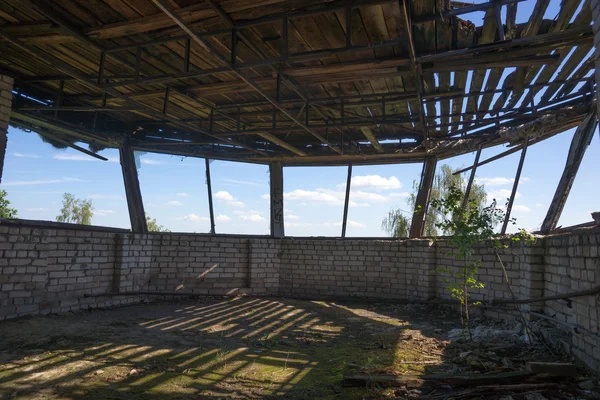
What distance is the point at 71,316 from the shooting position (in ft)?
22.2

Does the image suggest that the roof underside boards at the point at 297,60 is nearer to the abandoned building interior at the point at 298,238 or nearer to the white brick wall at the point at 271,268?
the abandoned building interior at the point at 298,238

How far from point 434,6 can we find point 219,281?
288 inches

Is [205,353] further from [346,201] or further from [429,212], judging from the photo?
[429,212]

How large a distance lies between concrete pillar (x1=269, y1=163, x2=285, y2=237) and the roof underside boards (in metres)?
2.05

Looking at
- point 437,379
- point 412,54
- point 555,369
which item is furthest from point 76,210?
point 555,369

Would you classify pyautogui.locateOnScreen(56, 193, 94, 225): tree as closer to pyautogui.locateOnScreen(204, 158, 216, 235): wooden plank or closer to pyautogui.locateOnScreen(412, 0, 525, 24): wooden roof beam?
pyautogui.locateOnScreen(204, 158, 216, 235): wooden plank

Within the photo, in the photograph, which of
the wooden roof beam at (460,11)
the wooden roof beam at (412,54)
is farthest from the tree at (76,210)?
the wooden roof beam at (460,11)

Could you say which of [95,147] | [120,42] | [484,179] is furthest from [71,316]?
[484,179]

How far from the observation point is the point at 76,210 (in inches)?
332

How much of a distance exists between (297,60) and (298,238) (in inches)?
235

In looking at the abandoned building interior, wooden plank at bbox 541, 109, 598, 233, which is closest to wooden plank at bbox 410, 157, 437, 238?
the abandoned building interior

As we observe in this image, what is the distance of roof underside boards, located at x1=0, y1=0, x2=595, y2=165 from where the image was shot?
4.23 metres

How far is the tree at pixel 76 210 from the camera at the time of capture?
8.22m

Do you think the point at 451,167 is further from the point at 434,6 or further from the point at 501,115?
the point at 434,6
